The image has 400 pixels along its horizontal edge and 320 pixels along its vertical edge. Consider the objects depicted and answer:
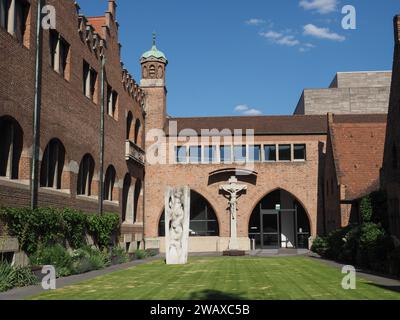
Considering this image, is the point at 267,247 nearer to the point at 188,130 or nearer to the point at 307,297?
the point at 188,130

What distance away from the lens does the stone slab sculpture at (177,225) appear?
2327 cm

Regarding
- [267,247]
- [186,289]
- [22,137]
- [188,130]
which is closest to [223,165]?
[188,130]

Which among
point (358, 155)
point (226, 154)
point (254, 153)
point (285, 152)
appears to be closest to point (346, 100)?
point (285, 152)

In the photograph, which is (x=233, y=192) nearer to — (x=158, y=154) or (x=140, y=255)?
(x=158, y=154)

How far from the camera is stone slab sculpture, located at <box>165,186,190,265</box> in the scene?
2327 cm

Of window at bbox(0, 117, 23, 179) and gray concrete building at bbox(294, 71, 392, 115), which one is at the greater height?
gray concrete building at bbox(294, 71, 392, 115)

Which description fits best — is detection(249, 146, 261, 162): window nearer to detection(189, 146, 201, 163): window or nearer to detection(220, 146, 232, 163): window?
detection(220, 146, 232, 163): window

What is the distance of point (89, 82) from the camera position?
1032 inches

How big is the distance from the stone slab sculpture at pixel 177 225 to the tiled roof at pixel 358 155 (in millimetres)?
10558

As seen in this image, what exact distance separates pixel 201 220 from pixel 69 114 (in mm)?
19353

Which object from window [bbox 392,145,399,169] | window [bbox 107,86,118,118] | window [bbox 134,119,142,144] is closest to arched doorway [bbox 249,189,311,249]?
window [bbox 134,119,142,144]

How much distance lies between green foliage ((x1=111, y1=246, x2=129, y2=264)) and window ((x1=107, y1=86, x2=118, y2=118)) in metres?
7.78

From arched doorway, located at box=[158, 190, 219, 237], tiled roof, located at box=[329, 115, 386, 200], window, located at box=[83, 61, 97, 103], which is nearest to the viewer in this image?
window, located at box=[83, 61, 97, 103]

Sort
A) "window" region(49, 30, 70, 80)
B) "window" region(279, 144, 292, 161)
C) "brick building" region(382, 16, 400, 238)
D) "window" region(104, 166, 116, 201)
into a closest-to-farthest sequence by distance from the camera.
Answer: "brick building" region(382, 16, 400, 238), "window" region(49, 30, 70, 80), "window" region(104, 166, 116, 201), "window" region(279, 144, 292, 161)
